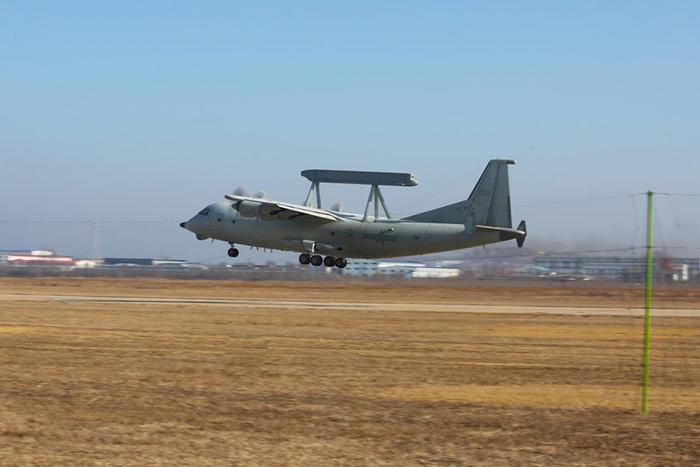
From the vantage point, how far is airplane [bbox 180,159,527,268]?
192 ft

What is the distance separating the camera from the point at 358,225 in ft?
200

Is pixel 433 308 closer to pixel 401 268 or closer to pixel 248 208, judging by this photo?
pixel 248 208

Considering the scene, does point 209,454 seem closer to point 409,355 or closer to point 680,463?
point 680,463

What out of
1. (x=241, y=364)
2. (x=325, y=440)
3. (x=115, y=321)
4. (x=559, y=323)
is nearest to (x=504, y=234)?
(x=559, y=323)

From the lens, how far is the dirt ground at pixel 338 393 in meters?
14.3

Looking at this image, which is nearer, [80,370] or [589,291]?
[80,370]

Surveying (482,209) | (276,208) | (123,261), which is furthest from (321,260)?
(123,261)

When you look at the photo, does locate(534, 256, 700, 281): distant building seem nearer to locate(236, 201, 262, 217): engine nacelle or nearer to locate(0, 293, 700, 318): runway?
locate(0, 293, 700, 318): runway

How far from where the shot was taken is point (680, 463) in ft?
45.1

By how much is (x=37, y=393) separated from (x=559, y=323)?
27.6 meters

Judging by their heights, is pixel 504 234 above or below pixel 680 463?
above

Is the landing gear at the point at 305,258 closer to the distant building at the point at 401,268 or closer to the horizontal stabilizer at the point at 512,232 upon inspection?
the horizontal stabilizer at the point at 512,232

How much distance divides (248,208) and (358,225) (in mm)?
7000

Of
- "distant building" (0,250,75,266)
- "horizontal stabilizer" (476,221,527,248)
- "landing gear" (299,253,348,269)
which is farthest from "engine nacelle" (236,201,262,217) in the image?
"distant building" (0,250,75,266)
